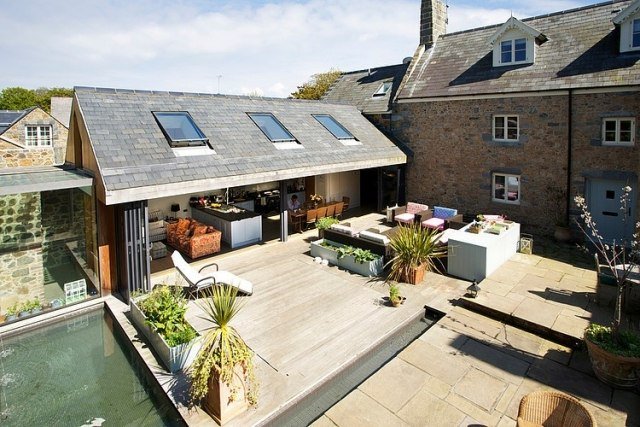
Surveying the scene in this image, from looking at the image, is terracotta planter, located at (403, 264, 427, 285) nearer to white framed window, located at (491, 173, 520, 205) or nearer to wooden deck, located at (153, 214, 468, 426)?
wooden deck, located at (153, 214, 468, 426)

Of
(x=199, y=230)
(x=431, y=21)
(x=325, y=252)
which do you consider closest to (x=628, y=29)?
(x=431, y=21)

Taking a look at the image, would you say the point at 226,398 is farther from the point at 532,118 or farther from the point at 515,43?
the point at 515,43

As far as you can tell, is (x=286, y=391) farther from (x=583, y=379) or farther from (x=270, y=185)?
(x=270, y=185)

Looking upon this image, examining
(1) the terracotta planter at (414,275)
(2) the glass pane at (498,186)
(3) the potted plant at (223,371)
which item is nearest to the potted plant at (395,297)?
(1) the terracotta planter at (414,275)

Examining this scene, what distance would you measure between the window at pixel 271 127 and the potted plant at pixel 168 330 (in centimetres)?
736

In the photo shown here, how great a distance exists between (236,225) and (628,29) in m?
14.4

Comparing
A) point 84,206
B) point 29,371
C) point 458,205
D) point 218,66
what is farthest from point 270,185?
point 218,66

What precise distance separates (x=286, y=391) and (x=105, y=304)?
5.61 m

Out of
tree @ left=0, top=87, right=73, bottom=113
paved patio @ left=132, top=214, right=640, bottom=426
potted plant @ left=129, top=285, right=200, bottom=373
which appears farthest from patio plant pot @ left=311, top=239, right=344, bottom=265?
tree @ left=0, top=87, right=73, bottom=113

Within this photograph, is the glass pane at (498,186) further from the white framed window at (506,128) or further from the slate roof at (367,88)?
the slate roof at (367,88)

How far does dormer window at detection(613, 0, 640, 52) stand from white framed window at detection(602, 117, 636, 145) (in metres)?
2.37

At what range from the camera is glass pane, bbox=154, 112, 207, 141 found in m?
11.3

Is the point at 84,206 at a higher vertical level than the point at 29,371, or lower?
higher

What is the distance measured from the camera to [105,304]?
9.36m
